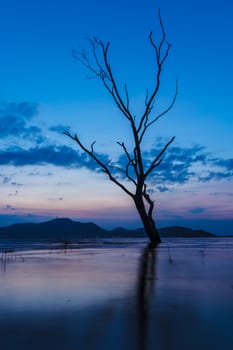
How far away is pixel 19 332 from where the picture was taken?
140 inches

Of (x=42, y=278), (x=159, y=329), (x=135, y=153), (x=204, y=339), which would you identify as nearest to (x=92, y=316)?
(x=159, y=329)

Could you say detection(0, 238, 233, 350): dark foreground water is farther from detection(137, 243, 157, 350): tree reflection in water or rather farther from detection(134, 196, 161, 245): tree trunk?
detection(134, 196, 161, 245): tree trunk

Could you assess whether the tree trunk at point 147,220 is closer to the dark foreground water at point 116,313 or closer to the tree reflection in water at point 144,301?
the tree reflection in water at point 144,301

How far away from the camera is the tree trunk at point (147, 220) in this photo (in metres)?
23.6

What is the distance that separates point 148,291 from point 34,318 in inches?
88.4

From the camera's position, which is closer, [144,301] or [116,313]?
[116,313]

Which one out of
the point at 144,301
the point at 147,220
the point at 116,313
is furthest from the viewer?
the point at 147,220

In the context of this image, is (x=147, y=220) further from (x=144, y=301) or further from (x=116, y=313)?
(x=116, y=313)

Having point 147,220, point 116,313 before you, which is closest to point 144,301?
point 116,313

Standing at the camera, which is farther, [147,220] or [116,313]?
[147,220]

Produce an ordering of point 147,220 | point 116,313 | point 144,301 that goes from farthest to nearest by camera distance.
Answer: point 147,220 < point 144,301 < point 116,313

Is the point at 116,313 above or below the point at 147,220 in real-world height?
below

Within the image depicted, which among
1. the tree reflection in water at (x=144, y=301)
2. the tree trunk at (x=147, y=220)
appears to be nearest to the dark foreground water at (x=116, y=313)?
the tree reflection in water at (x=144, y=301)

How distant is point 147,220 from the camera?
2427cm
